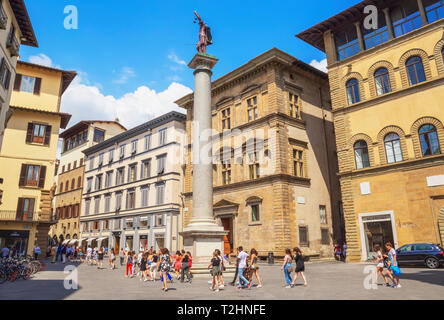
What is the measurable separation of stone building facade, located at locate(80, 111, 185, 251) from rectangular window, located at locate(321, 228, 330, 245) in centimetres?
1670

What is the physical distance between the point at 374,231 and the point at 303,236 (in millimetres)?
6524

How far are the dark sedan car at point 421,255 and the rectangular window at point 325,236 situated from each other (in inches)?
414

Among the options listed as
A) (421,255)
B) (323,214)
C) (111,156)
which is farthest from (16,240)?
(421,255)

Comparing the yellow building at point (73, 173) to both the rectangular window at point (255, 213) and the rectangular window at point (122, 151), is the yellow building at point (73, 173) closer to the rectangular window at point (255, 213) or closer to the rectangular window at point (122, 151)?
the rectangular window at point (122, 151)

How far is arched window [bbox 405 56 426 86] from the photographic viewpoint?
76.6ft

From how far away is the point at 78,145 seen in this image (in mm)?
59875

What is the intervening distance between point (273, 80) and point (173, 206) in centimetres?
1920

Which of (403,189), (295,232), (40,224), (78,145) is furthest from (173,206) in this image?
(78,145)

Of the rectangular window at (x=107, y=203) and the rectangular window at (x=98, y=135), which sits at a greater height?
the rectangular window at (x=98, y=135)

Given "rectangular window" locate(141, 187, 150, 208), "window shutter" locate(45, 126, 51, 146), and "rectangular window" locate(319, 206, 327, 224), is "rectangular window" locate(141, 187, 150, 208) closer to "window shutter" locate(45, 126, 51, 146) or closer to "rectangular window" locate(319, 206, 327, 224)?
"window shutter" locate(45, 126, 51, 146)

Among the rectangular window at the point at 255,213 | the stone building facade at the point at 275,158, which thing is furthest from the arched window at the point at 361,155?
the rectangular window at the point at 255,213

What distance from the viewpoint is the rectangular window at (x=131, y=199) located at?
4556cm

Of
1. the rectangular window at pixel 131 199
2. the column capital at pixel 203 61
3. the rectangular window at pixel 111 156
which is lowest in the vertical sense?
the rectangular window at pixel 131 199
